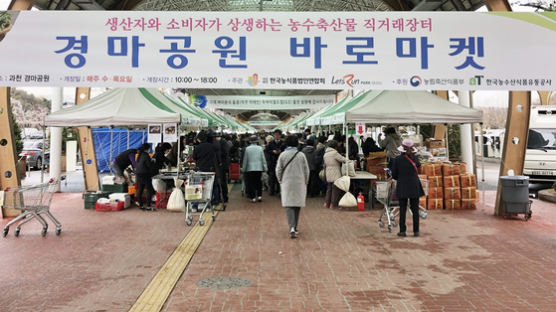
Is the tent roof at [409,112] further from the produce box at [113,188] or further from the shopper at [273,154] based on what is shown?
the produce box at [113,188]

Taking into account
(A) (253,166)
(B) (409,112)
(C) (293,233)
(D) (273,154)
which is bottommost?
(C) (293,233)

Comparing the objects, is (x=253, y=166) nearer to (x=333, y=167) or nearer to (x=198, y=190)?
(x=333, y=167)

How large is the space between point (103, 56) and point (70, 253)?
9.61ft

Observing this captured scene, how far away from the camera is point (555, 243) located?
276 inches

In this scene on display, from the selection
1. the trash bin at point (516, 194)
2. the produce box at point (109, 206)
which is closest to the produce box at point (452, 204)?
the trash bin at point (516, 194)

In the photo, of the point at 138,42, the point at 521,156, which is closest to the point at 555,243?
the point at 521,156

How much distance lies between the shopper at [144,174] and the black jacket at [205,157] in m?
1.09

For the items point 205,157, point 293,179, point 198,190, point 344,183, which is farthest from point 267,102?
point 293,179

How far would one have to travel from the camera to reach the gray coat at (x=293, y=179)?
23.7 ft

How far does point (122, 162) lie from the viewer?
1069 cm

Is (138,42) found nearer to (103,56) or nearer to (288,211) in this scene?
(103,56)

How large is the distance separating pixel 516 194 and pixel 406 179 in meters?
3.06

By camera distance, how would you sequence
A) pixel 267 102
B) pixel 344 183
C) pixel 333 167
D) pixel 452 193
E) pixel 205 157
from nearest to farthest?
pixel 344 183, pixel 333 167, pixel 205 157, pixel 452 193, pixel 267 102

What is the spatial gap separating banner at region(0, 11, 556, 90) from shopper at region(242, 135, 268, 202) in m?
5.22
